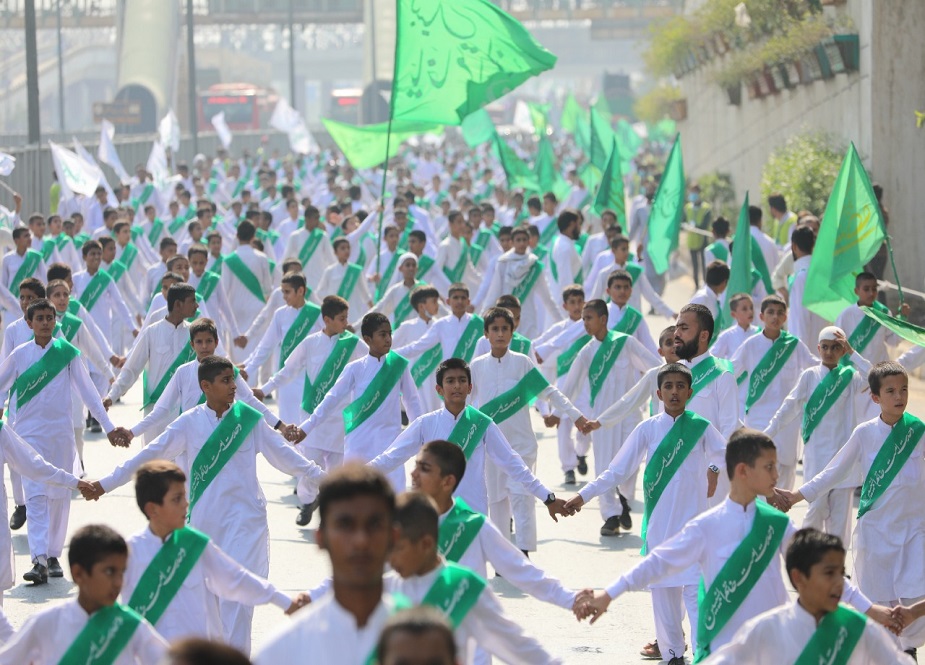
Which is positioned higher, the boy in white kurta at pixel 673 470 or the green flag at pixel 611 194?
the boy in white kurta at pixel 673 470

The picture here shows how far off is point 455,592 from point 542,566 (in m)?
4.88

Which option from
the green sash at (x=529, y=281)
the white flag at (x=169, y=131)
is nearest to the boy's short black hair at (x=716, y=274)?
the green sash at (x=529, y=281)

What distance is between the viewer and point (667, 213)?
56.8 feet

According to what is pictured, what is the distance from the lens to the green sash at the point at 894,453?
794cm

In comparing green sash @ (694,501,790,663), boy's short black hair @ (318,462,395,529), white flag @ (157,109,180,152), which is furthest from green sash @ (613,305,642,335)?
white flag @ (157,109,180,152)

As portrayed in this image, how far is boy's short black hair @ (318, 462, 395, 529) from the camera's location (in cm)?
417

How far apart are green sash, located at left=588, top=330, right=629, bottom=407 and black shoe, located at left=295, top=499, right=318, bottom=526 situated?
192 cm

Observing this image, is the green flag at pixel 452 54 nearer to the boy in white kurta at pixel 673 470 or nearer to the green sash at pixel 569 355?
the green sash at pixel 569 355

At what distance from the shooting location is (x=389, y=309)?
15461mm

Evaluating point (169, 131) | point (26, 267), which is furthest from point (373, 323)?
point (169, 131)

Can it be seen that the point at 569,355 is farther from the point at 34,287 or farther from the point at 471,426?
the point at 471,426

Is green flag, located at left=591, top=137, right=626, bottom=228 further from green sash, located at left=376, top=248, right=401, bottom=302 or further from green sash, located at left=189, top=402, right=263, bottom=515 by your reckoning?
green sash, located at left=189, top=402, right=263, bottom=515

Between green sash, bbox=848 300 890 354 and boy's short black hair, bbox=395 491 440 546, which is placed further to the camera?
green sash, bbox=848 300 890 354

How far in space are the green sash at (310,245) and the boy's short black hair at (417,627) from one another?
1620 centimetres
